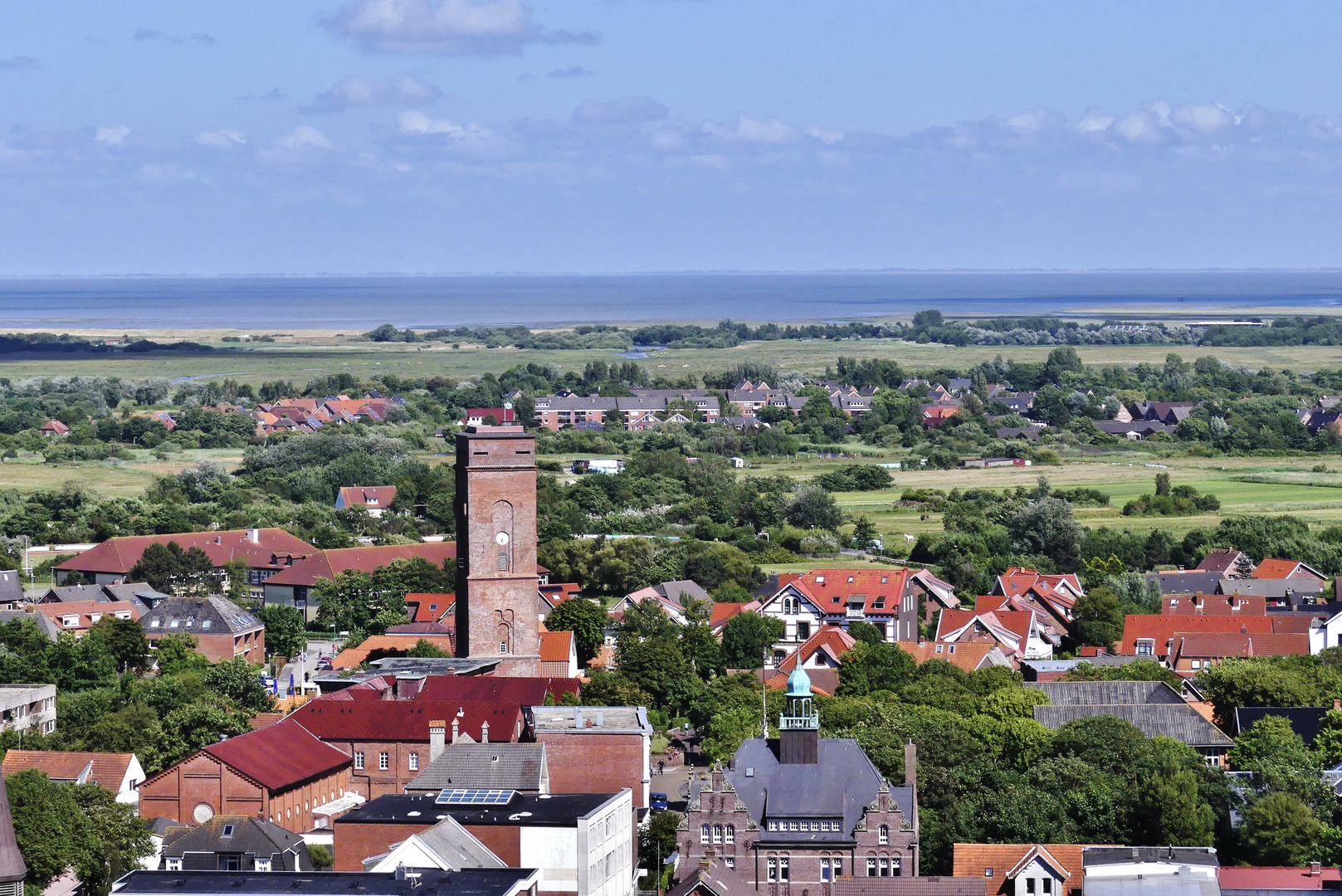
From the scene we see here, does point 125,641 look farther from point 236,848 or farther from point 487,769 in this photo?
point 236,848

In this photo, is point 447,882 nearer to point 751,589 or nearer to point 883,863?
point 883,863

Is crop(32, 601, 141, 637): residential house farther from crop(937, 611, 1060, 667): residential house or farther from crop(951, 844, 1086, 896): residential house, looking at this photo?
crop(951, 844, 1086, 896): residential house

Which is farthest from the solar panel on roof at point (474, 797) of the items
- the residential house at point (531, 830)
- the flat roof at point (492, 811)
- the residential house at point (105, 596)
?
the residential house at point (105, 596)

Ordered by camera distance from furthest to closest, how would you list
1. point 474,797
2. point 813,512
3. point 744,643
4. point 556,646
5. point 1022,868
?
point 813,512 < point 744,643 < point 556,646 < point 474,797 < point 1022,868

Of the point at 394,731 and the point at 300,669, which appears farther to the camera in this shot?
the point at 300,669

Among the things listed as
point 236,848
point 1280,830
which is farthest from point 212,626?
point 1280,830

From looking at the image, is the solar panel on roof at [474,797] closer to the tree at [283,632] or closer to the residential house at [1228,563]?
the tree at [283,632]

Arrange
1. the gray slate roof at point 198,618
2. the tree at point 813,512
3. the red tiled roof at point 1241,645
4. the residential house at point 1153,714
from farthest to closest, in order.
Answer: the tree at point 813,512 → the gray slate roof at point 198,618 → the red tiled roof at point 1241,645 → the residential house at point 1153,714
